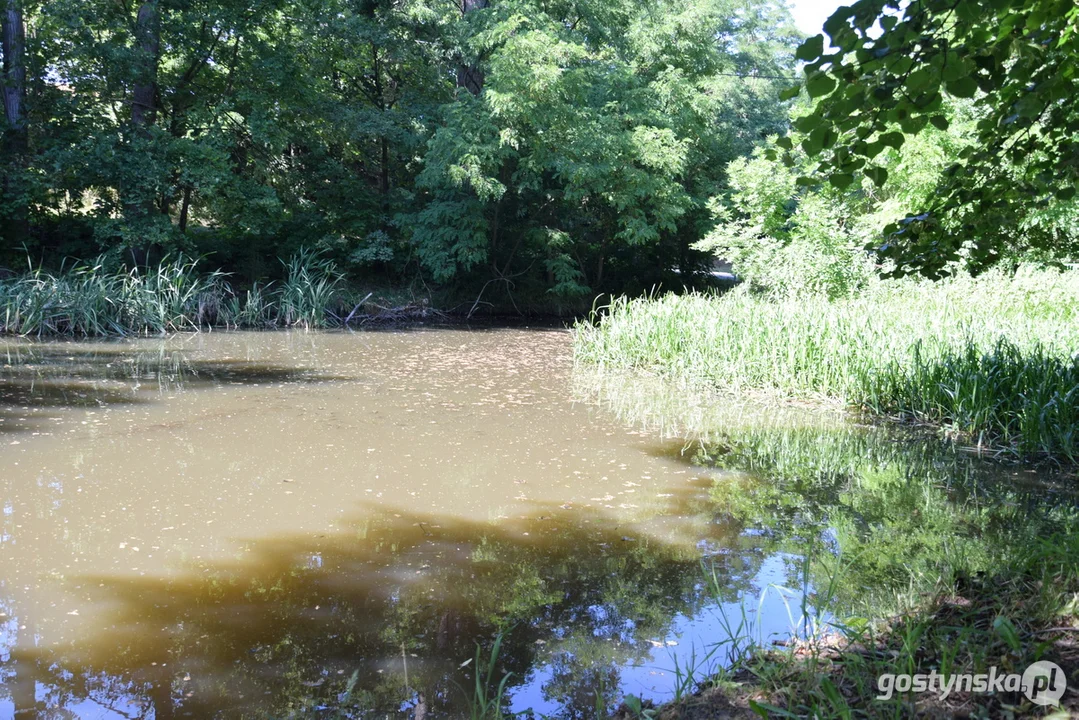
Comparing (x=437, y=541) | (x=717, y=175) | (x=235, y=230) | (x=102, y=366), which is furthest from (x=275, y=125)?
(x=437, y=541)

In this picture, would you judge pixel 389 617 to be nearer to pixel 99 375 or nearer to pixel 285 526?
pixel 285 526

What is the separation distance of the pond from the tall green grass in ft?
14.7

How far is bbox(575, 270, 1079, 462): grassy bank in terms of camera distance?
616 cm

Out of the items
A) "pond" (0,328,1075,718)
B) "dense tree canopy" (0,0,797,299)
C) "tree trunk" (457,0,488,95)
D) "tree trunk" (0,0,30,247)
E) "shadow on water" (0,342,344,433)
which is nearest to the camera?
"pond" (0,328,1075,718)

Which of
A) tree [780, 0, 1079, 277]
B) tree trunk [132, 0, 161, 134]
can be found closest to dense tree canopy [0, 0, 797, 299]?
tree trunk [132, 0, 161, 134]

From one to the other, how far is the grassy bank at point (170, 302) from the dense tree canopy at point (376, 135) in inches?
34.1

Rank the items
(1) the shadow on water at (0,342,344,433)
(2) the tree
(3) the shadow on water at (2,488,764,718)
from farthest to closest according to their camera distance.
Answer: (1) the shadow on water at (0,342,344,433), (3) the shadow on water at (2,488,764,718), (2) the tree

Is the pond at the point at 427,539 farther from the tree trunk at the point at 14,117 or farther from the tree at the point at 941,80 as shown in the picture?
the tree trunk at the point at 14,117

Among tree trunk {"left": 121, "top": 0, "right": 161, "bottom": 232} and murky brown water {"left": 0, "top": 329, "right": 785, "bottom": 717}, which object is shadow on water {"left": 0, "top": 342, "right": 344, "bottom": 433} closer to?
murky brown water {"left": 0, "top": 329, "right": 785, "bottom": 717}

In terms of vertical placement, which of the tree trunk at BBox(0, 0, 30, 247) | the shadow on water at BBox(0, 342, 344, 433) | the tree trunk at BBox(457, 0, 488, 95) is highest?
the tree trunk at BBox(457, 0, 488, 95)

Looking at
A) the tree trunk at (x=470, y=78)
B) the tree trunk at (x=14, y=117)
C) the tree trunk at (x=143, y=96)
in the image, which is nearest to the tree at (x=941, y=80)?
the tree trunk at (x=143, y=96)

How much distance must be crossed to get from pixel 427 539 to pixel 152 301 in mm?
10073

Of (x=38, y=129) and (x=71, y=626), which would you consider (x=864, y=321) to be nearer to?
(x=71, y=626)

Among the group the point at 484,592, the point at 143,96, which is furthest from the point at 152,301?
the point at 484,592
